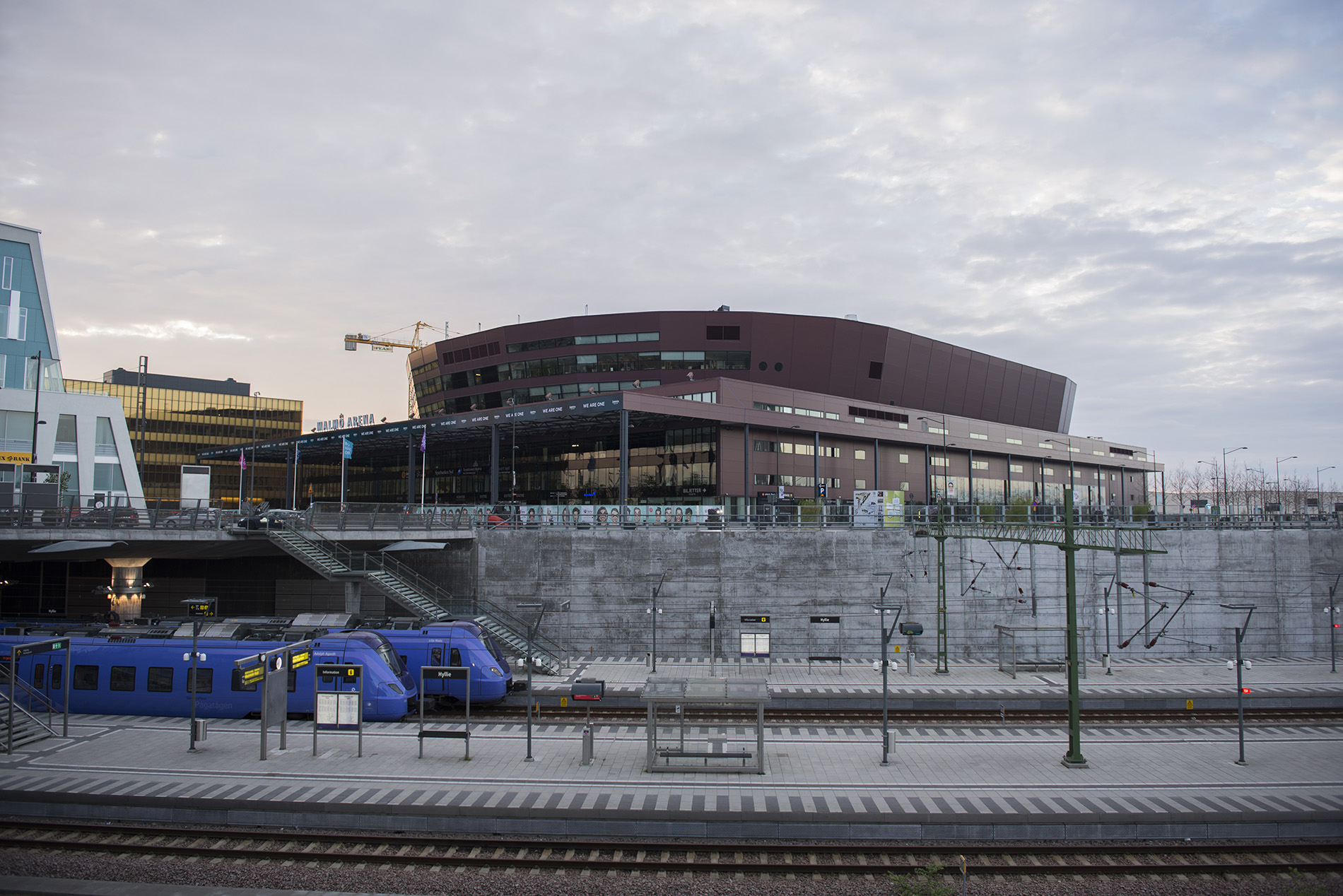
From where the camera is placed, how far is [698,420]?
2554 inches

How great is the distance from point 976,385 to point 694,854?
87.8 meters

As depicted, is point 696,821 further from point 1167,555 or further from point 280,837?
point 1167,555

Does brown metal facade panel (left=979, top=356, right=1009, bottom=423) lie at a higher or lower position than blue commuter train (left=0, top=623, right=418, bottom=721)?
higher

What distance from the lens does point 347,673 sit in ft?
71.3

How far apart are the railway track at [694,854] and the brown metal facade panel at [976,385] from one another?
81.6 m

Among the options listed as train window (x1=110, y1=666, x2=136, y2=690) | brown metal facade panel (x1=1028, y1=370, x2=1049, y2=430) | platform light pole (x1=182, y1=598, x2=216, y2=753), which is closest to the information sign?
train window (x1=110, y1=666, x2=136, y2=690)

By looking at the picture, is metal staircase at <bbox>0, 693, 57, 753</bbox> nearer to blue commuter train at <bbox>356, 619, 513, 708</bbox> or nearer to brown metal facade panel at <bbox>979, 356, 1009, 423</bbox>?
blue commuter train at <bbox>356, 619, 513, 708</bbox>

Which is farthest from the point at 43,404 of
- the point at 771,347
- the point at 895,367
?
the point at 895,367

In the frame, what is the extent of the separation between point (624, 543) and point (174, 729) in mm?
18931

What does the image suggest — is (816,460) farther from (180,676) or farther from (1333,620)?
(180,676)

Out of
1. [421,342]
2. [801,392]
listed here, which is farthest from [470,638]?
[421,342]

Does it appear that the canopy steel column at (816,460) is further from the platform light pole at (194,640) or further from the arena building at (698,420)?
the platform light pole at (194,640)

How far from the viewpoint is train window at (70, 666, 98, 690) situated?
23625mm

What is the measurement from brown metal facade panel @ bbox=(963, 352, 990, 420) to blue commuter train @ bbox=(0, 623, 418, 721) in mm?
82190
